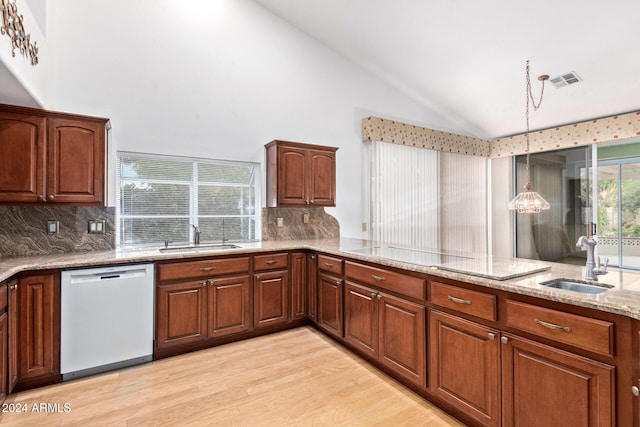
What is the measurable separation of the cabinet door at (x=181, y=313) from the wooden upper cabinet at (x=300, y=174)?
1.29 meters

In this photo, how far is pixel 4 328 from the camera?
6.59 ft

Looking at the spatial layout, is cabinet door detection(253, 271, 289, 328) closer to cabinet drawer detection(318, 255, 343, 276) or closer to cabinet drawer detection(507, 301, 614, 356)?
cabinet drawer detection(318, 255, 343, 276)

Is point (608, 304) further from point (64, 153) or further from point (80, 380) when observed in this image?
point (64, 153)

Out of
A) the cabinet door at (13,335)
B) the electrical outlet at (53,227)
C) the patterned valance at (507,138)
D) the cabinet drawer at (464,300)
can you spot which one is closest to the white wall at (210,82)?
the patterned valance at (507,138)

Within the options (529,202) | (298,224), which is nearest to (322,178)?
(298,224)

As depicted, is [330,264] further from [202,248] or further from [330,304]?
[202,248]

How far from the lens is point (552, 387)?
1.46 metres

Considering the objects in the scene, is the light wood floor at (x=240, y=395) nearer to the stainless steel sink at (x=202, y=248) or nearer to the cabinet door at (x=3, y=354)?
the cabinet door at (x=3, y=354)

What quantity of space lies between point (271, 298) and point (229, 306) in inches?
16.8

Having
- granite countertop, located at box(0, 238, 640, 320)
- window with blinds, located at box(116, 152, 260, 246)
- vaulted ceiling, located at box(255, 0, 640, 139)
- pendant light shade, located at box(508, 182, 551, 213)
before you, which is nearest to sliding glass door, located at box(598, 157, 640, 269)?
vaulted ceiling, located at box(255, 0, 640, 139)

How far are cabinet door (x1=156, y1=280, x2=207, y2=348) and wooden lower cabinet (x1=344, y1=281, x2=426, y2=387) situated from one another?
4.21 feet

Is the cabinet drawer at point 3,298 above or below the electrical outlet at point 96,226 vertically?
below

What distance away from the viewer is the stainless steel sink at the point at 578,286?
1.59m

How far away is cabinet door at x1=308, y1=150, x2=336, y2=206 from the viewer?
12.5 ft
